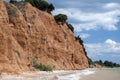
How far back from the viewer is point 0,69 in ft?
116

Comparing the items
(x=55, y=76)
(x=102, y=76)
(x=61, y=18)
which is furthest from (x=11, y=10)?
(x=61, y=18)

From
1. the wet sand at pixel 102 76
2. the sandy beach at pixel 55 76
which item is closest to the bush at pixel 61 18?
the wet sand at pixel 102 76

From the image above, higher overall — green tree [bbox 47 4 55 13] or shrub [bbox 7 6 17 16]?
green tree [bbox 47 4 55 13]

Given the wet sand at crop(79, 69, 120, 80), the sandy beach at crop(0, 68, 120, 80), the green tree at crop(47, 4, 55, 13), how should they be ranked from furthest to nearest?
the green tree at crop(47, 4, 55, 13), the wet sand at crop(79, 69, 120, 80), the sandy beach at crop(0, 68, 120, 80)

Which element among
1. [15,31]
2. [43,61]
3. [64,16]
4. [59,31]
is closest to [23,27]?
[15,31]

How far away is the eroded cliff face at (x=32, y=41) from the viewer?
1532 inches

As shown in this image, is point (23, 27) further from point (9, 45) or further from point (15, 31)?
point (9, 45)

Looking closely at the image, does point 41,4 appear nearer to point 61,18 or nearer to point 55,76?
point 61,18

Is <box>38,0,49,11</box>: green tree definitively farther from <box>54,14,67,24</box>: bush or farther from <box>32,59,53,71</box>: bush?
<box>32,59,53,71</box>: bush

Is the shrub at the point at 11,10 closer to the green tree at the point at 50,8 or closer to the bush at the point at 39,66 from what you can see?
the bush at the point at 39,66

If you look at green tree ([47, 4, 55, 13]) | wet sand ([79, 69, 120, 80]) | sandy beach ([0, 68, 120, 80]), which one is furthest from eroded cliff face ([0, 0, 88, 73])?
wet sand ([79, 69, 120, 80])

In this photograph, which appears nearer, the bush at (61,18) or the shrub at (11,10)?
the shrub at (11,10)

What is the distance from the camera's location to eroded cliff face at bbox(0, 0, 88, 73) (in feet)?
128

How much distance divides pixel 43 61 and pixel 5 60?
24.7m
